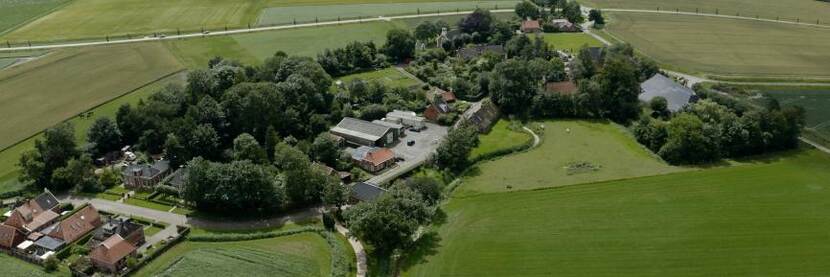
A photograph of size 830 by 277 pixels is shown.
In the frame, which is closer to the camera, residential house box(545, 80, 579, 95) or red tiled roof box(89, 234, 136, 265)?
red tiled roof box(89, 234, 136, 265)

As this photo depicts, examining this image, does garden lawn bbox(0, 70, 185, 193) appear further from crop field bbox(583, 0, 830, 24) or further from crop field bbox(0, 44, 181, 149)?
crop field bbox(583, 0, 830, 24)

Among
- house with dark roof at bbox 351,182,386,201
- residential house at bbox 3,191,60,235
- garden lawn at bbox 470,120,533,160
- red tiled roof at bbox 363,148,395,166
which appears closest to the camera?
residential house at bbox 3,191,60,235

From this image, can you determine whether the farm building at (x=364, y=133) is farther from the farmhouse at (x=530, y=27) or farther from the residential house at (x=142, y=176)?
the farmhouse at (x=530, y=27)

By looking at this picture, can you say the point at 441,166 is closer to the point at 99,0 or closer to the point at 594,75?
the point at 594,75

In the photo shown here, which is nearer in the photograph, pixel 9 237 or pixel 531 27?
pixel 9 237

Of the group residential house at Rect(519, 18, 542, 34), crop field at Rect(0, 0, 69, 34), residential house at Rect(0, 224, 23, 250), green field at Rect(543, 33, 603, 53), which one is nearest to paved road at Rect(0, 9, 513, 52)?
residential house at Rect(519, 18, 542, 34)

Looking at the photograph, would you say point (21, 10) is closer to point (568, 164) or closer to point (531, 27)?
point (531, 27)

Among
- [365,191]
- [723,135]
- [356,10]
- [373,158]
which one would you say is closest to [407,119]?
[373,158]
